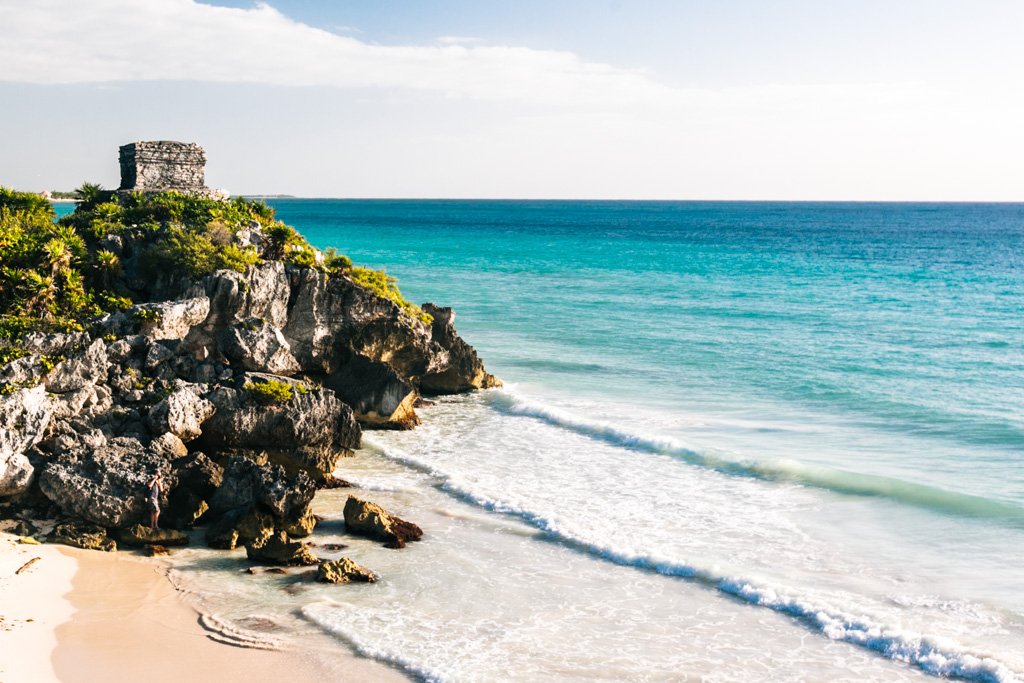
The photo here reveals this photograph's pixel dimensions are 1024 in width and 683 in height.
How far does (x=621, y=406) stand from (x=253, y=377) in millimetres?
10889

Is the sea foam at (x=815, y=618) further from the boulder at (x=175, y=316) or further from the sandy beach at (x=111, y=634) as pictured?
the boulder at (x=175, y=316)

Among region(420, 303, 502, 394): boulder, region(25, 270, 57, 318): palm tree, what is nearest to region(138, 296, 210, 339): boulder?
region(25, 270, 57, 318): palm tree

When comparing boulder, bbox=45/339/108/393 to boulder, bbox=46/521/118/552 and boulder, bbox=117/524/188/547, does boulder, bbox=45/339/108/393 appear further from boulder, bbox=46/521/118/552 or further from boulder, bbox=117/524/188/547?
boulder, bbox=117/524/188/547

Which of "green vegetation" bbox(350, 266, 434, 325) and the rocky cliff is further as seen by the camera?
"green vegetation" bbox(350, 266, 434, 325)

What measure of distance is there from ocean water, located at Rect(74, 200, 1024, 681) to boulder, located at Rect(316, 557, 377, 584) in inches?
11.6

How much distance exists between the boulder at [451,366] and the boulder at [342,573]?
12.3 meters

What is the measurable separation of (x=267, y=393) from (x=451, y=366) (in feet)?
28.0

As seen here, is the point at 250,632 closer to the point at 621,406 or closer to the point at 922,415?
the point at 621,406

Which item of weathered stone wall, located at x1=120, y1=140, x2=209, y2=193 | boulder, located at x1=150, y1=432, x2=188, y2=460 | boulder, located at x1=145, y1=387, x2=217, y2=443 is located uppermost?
weathered stone wall, located at x1=120, y1=140, x2=209, y2=193

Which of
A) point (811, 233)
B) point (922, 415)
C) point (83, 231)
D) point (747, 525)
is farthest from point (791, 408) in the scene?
point (811, 233)

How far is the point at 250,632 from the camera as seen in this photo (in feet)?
39.4

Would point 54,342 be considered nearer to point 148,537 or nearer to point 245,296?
point 245,296

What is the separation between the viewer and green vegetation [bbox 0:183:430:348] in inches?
751

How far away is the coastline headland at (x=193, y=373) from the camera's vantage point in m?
15.3
